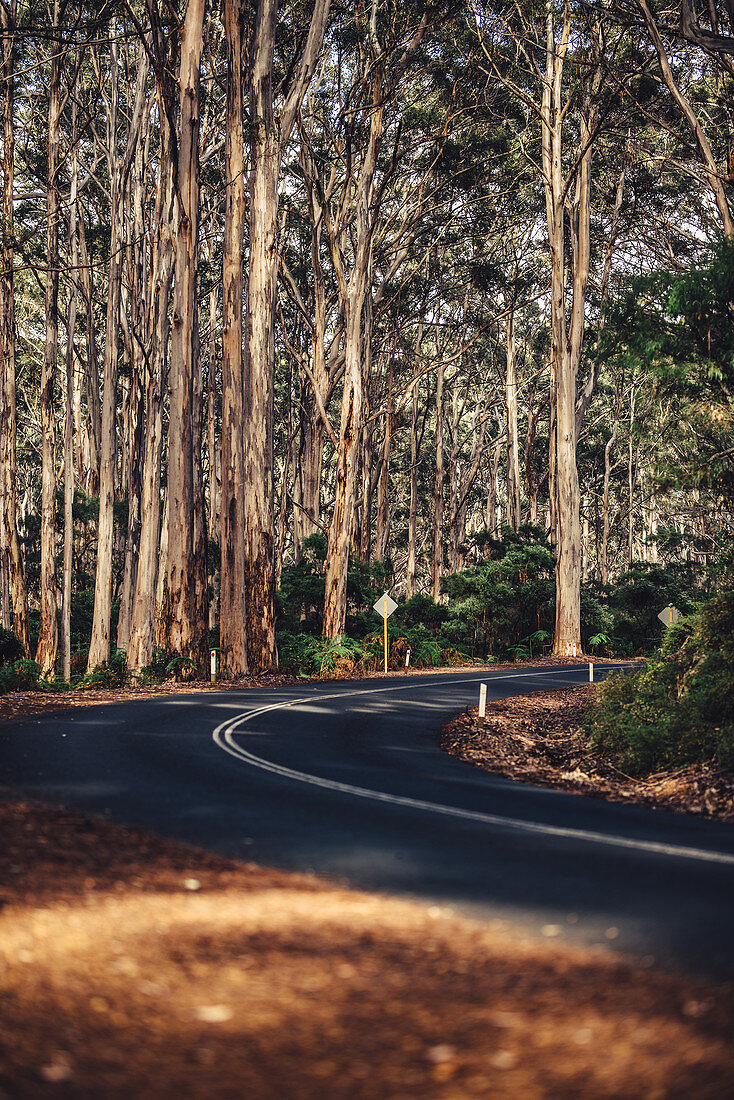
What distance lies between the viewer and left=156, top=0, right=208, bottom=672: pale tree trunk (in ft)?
78.5

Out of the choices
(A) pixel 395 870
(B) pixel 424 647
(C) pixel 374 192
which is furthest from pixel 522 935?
(C) pixel 374 192

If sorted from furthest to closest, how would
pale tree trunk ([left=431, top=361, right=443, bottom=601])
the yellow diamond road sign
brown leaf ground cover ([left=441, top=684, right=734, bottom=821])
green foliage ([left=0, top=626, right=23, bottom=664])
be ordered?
pale tree trunk ([left=431, top=361, right=443, bottom=601]) → the yellow diamond road sign → green foliage ([left=0, top=626, right=23, bottom=664]) → brown leaf ground cover ([left=441, top=684, right=734, bottom=821])

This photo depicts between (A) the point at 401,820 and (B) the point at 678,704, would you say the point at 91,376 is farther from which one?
(A) the point at 401,820

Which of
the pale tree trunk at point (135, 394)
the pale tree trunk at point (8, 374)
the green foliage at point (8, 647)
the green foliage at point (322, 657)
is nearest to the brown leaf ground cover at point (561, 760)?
the green foliage at point (322, 657)

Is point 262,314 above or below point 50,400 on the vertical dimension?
above

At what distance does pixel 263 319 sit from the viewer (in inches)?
1011

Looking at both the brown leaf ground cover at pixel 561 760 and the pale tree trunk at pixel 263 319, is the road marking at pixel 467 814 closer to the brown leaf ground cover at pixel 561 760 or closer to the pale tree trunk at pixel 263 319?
the brown leaf ground cover at pixel 561 760

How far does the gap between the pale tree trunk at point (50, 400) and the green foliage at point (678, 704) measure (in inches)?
839

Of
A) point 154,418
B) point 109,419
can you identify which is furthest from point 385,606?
point 109,419

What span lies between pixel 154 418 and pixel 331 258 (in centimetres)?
860

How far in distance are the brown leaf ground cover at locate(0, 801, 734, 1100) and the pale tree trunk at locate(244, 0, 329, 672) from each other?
19086 millimetres

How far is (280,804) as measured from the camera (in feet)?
30.2

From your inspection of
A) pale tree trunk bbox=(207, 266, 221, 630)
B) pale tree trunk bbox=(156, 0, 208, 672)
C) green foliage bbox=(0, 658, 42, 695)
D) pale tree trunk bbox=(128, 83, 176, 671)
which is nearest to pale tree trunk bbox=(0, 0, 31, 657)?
pale tree trunk bbox=(128, 83, 176, 671)

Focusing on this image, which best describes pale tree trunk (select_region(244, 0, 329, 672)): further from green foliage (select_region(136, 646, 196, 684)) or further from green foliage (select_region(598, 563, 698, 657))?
green foliage (select_region(598, 563, 698, 657))
